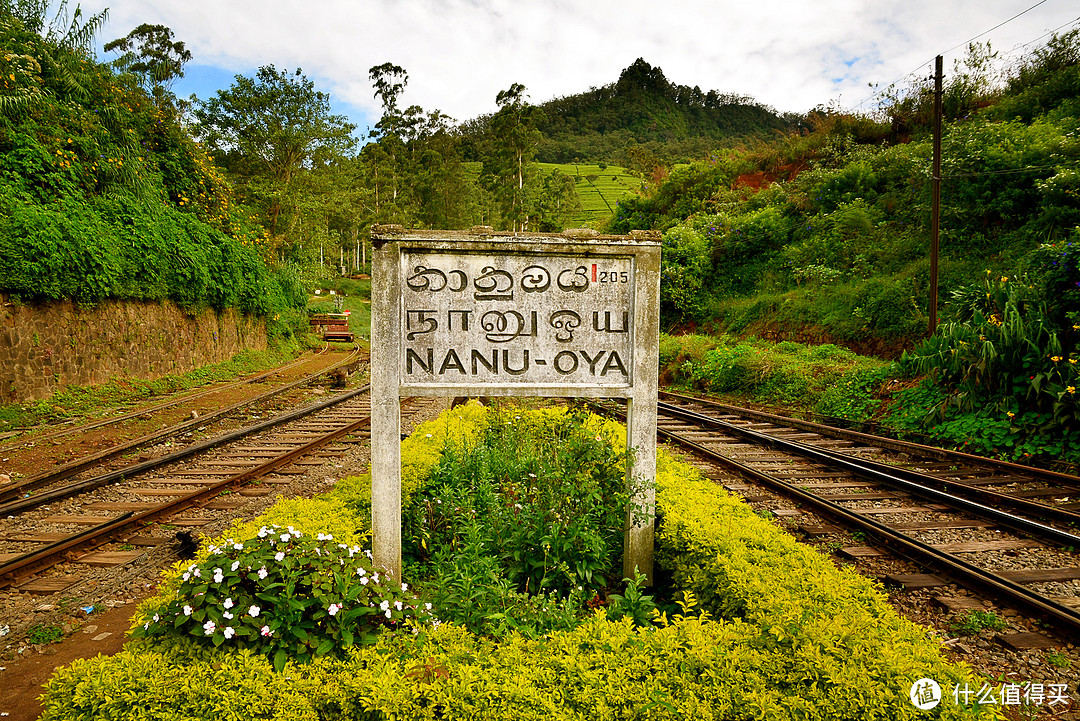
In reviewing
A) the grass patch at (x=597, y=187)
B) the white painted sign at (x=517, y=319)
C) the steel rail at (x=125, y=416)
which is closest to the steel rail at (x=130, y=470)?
the steel rail at (x=125, y=416)

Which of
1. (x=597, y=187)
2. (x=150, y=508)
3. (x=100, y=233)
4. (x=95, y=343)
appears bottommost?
(x=150, y=508)

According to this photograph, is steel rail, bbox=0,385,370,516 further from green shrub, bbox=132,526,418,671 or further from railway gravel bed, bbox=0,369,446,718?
green shrub, bbox=132,526,418,671

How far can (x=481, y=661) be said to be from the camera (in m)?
2.44

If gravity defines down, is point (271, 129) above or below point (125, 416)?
above

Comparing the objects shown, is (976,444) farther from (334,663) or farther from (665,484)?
(334,663)

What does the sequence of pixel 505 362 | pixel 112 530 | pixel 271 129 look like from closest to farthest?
pixel 505 362, pixel 112 530, pixel 271 129

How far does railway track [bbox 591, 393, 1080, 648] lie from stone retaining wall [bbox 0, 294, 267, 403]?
1189cm

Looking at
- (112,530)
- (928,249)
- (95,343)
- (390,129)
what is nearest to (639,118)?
(390,129)

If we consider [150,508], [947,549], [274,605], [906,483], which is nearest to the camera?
[274,605]

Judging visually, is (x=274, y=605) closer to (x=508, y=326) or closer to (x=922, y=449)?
(x=508, y=326)

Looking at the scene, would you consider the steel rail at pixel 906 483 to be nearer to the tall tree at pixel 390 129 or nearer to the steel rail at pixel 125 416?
the steel rail at pixel 125 416

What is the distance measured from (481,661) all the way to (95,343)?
13.8 meters

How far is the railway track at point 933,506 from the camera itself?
428 cm
